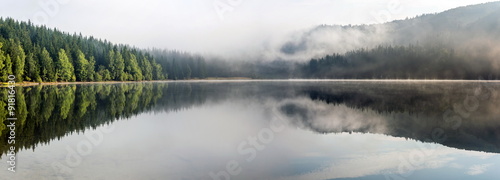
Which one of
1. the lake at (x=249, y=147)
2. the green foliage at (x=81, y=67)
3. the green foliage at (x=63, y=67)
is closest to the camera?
the lake at (x=249, y=147)

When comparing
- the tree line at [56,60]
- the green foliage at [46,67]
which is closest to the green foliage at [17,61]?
the tree line at [56,60]

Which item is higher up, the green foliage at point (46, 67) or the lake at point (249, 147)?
the green foliage at point (46, 67)

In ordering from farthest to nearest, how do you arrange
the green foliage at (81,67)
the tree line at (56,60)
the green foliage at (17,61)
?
the green foliage at (81,67) < the tree line at (56,60) < the green foliage at (17,61)

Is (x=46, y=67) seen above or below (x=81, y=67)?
below

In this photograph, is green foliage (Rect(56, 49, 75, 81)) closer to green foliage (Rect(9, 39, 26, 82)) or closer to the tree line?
the tree line

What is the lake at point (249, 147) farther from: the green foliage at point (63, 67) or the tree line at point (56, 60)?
the green foliage at point (63, 67)

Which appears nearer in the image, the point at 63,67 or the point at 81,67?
the point at 63,67

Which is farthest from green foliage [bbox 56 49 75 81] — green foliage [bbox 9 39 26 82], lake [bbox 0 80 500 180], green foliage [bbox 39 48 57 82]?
lake [bbox 0 80 500 180]

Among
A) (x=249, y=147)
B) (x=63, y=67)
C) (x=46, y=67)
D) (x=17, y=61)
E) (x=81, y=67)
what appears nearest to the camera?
(x=249, y=147)

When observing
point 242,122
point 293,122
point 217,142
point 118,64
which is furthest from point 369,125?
point 118,64

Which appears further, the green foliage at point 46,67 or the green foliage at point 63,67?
the green foliage at point 63,67

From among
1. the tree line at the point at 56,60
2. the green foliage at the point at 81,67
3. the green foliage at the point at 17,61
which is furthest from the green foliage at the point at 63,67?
the green foliage at the point at 17,61

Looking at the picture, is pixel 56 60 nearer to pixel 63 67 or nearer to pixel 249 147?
pixel 63 67

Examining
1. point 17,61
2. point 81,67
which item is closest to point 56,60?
point 81,67
